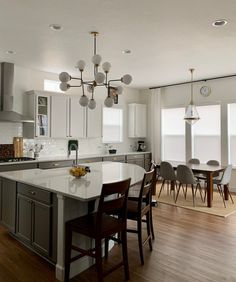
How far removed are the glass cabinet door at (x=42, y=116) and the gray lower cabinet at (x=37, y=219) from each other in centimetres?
232

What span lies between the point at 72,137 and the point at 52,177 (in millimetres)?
2822

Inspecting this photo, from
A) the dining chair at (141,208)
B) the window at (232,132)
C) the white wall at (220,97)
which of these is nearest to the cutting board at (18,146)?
the dining chair at (141,208)

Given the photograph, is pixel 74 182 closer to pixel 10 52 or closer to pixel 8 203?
pixel 8 203

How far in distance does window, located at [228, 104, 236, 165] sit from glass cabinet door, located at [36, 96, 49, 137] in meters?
4.38

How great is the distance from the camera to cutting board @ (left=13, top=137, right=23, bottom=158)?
17.1 feet

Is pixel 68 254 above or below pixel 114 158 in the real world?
below

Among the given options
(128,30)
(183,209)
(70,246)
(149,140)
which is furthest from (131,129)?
(70,246)

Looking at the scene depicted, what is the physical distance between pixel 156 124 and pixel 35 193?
5319 mm

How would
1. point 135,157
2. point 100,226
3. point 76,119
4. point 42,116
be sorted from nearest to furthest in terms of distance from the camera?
point 100,226, point 42,116, point 76,119, point 135,157

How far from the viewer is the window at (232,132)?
6270 millimetres

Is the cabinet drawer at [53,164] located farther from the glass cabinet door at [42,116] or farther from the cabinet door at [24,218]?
the cabinet door at [24,218]

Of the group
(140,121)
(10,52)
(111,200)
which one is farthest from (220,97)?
(111,200)

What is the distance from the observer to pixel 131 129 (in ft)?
25.3

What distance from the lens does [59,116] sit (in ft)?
18.5
